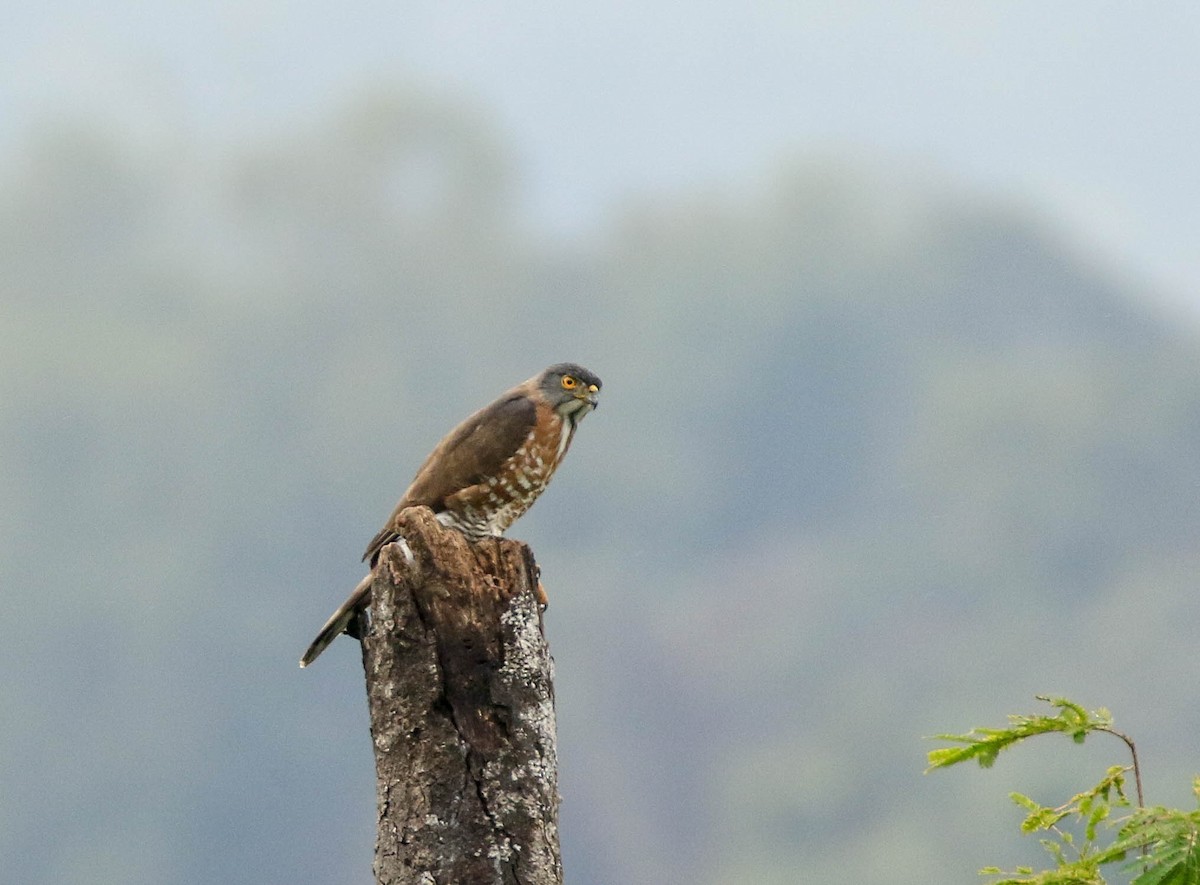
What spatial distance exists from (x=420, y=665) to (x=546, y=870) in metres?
0.83

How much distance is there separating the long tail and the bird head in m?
2.04

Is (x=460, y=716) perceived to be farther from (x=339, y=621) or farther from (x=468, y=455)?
(x=468, y=455)

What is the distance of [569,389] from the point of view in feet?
28.5

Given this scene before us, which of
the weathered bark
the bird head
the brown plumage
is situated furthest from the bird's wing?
the weathered bark

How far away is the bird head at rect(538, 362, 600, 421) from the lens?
8.62 metres

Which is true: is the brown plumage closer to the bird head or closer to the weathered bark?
the bird head

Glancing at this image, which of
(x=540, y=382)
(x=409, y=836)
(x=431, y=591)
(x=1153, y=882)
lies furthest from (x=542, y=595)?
(x=1153, y=882)

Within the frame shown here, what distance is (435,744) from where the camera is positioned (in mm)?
4875

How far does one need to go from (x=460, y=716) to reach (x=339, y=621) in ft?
7.65

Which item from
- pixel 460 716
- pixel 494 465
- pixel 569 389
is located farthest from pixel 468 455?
pixel 460 716

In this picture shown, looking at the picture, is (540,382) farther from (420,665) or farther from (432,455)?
(420,665)

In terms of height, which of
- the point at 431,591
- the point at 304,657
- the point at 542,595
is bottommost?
the point at 431,591

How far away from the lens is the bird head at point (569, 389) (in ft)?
28.3

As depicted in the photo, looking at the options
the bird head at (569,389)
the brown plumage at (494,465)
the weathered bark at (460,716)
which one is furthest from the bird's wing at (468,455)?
the weathered bark at (460,716)
